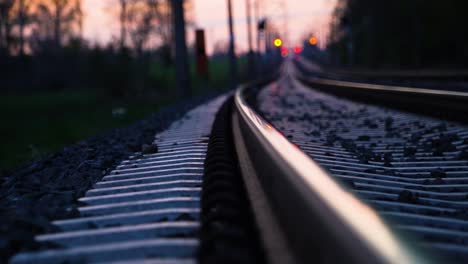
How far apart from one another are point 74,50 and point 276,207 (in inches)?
2270

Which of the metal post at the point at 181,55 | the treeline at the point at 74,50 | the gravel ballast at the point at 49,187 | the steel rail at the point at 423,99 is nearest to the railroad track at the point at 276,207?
the gravel ballast at the point at 49,187

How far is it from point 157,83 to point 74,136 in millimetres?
25493

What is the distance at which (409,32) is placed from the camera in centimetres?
5853

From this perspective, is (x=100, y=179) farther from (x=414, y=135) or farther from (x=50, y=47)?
(x=50, y=47)

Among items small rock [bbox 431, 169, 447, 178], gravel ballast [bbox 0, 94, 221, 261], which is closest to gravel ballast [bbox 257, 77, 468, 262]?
small rock [bbox 431, 169, 447, 178]

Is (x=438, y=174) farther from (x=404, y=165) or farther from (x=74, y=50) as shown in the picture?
(x=74, y=50)

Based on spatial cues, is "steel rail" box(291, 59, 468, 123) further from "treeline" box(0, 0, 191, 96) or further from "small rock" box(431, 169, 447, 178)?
"treeline" box(0, 0, 191, 96)

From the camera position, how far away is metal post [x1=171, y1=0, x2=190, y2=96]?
21.9 meters

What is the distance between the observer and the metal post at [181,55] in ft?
71.8

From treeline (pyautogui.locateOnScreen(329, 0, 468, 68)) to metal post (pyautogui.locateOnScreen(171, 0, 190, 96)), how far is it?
22.5m

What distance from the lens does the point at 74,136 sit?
14.7m

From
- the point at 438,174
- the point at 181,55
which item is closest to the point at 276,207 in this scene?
the point at 438,174

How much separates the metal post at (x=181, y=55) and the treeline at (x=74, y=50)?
12.4 m

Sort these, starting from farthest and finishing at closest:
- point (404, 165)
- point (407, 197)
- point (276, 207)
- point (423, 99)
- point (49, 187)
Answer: point (423, 99) < point (404, 165) < point (49, 187) < point (407, 197) < point (276, 207)
